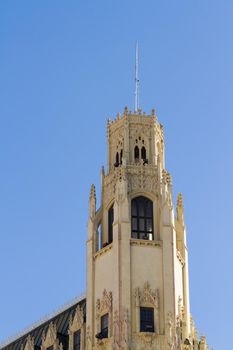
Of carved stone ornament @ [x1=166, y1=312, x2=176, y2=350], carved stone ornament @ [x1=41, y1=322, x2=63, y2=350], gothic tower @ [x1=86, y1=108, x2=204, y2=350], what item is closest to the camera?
carved stone ornament @ [x1=166, y1=312, x2=176, y2=350]

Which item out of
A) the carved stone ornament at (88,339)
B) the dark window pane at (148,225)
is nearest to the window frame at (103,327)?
the carved stone ornament at (88,339)

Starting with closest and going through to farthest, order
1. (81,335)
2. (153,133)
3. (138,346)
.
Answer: (138,346) < (81,335) < (153,133)

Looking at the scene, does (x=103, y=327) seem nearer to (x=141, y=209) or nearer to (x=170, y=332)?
(x=170, y=332)

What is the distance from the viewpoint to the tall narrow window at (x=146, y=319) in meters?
86.5

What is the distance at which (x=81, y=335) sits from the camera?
9150 cm

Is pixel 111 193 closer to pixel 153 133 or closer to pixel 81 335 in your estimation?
pixel 153 133

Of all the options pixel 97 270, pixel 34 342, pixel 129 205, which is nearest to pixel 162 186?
pixel 129 205

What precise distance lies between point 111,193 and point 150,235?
5988mm

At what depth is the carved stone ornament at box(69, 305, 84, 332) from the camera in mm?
92931

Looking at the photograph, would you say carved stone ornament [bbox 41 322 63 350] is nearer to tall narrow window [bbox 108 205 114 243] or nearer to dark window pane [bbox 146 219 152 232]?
tall narrow window [bbox 108 205 114 243]

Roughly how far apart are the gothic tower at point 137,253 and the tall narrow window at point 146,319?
0.30 feet

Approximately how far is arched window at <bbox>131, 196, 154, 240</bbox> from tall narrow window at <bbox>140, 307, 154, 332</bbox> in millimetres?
8226

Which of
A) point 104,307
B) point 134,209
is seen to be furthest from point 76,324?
point 134,209

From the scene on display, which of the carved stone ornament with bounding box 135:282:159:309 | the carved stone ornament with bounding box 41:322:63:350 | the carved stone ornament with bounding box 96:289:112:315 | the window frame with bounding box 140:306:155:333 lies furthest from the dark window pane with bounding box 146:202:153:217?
the carved stone ornament with bounding box 41:322:63:350
